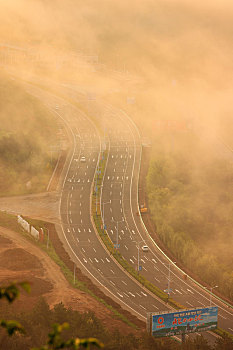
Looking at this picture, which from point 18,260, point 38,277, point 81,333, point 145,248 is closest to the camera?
point 81,333

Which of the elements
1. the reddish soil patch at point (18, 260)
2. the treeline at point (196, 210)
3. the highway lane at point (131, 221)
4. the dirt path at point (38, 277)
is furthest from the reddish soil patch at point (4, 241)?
the treeline at point (196, 210)

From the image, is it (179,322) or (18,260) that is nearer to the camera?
(179,322)

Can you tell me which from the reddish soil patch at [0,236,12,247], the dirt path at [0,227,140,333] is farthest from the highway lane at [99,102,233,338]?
the reddish soil patch at [0,236,12,247]

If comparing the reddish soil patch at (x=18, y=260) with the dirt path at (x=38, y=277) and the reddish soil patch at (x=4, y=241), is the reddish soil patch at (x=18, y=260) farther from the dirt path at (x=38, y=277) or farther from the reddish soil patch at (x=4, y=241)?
the reddish soil patch at (x=4, y=241)

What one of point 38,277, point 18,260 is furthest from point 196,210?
point 38,277

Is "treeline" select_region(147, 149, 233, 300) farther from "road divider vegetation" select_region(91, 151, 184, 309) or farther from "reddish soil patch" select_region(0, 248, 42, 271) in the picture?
"reddish soil patch" select_region(0, 248, 42, 271)

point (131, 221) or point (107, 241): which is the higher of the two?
point (131, 221)

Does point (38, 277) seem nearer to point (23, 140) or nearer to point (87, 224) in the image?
point (87, 224)
